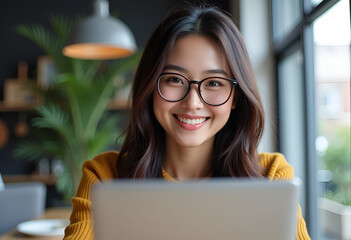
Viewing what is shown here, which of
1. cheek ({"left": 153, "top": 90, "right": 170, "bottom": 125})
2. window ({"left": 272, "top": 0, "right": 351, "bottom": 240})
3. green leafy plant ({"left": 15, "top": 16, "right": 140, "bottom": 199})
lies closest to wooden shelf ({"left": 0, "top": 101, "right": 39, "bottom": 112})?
green leafy plant ({"left": 15, "top": 16, "right": 140, "bottom": 199})

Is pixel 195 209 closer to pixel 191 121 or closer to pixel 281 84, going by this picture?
pixel 191 121

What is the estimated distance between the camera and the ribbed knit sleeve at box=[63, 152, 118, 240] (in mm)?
1184

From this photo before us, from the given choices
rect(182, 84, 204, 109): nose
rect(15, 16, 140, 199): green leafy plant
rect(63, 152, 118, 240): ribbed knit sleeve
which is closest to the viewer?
rect(63, 152, 118, 240): ribbed knit sleeve

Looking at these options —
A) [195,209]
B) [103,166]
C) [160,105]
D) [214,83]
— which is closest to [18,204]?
[103,166]

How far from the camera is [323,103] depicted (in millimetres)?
2789

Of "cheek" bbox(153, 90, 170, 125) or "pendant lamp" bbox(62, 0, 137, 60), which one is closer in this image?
"cheek" bbox(153, 90, 170, 125)

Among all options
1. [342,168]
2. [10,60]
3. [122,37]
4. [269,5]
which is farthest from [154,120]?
[10,60]

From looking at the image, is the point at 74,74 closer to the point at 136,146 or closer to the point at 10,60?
the point at 10,60

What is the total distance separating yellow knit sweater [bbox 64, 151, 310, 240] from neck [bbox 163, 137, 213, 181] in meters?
0.04

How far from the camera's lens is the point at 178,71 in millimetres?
1328

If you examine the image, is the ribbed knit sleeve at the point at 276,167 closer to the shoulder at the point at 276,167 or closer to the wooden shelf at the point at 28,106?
the shoulder at the point at 276,167

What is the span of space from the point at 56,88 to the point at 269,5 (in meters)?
2.28

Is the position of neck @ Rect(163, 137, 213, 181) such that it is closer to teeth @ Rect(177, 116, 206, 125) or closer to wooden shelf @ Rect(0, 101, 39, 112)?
teeth @ Rect(177, 116, 206, 125)

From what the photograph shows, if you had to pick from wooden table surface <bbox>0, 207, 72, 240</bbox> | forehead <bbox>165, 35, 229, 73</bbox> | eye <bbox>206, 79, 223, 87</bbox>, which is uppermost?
forehead <bbox>165, 35, 229, 73</bbox>
